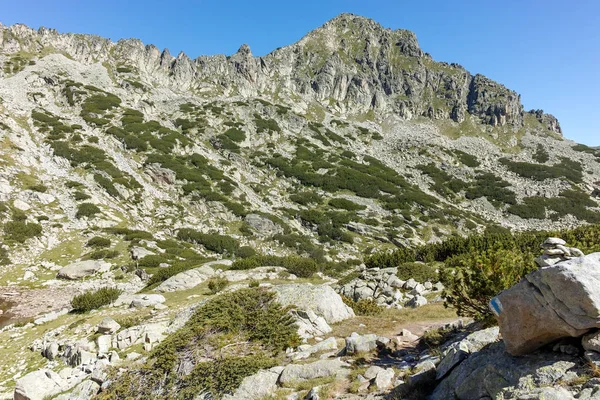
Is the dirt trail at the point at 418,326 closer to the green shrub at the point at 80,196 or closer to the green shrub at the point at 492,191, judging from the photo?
the green shrub at the point at 80,196

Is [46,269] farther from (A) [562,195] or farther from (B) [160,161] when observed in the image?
(A) [562,195]

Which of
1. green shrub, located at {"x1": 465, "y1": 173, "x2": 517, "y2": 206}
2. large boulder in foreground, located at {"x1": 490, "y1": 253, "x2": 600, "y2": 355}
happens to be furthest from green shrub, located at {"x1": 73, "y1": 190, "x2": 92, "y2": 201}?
green shrub, located at {"x1": 465, "y1": 173, "x2": 517, "y2": 206}

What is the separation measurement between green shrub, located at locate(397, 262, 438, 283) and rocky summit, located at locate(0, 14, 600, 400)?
233 mm

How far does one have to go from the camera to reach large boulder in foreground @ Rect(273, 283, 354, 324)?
12281mm

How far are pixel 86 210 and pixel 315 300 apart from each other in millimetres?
31883

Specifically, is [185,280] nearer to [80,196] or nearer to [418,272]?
[418,272]

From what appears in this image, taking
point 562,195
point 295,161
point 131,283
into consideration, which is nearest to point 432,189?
point 562,195

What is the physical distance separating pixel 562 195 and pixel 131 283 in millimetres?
79932

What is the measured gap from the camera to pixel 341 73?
120 m

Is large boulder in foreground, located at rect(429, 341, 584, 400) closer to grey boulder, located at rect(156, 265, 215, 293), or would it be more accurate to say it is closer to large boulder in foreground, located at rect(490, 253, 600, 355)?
large boulder in foreground, located at rect(490, 253, 600, 355)

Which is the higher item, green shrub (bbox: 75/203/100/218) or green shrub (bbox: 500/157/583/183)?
green shrub (bbox: 500/157/583/183)

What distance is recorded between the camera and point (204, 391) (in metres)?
8.22

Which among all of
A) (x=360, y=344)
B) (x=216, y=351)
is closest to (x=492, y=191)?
(x=360, y=344)

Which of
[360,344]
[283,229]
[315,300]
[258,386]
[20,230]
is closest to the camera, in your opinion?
[258,386]
